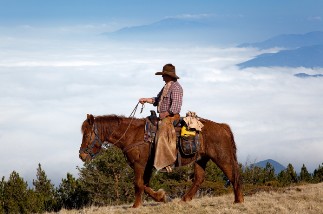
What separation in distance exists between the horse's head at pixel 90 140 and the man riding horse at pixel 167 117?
1.70 m

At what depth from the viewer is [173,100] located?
13695 mm

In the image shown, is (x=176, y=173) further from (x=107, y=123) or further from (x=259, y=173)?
(x=107, y=123)

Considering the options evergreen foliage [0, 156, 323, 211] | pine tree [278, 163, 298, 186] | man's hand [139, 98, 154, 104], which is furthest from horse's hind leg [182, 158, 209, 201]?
pine tree [278, 163, 298, 186]

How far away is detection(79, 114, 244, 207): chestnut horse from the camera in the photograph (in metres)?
13.9

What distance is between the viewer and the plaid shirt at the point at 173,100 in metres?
13.7

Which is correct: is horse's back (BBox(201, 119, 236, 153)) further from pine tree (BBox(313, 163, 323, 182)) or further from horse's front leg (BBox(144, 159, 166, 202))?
pine tree (BBox(313, 163, 323, 182))

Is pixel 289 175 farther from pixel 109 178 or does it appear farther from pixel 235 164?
pixel 235 164

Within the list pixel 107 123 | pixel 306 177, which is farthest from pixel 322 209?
pixel 306 177

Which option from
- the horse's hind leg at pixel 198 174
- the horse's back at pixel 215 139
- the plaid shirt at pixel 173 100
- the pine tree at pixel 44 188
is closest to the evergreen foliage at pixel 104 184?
the pine tree at pixel 44 188

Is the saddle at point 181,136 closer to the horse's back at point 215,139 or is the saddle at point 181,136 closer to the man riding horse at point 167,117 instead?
the man riding horse at point 167,117

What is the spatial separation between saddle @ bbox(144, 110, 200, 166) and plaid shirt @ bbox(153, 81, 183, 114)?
352 mm

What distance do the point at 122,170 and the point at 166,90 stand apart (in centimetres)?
2483

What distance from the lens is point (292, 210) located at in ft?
41.8

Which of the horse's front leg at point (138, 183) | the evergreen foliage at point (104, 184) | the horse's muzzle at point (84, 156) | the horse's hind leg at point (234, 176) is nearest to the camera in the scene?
the horse's front leg at point (138, 183)
